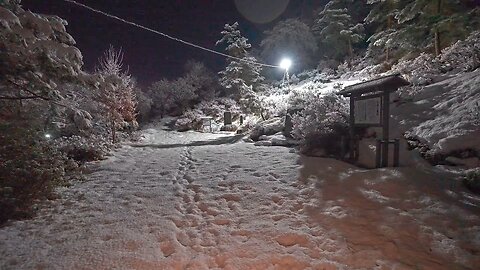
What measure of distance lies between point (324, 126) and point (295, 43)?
1930 cm

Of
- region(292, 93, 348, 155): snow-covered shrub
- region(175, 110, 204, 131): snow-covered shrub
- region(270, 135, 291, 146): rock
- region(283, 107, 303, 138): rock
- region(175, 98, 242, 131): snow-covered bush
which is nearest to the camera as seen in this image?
region(292, 93, 348, 155): snow-covered shrub

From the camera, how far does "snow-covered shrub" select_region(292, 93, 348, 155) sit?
732 centimetres

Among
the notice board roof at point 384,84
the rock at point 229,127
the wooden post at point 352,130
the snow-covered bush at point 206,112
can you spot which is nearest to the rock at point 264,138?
the wooden post at point 352,130

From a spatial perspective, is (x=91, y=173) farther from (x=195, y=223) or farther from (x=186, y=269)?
(x=186, y=269)

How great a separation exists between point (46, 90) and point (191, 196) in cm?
294

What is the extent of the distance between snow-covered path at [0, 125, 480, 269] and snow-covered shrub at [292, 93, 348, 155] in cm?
125

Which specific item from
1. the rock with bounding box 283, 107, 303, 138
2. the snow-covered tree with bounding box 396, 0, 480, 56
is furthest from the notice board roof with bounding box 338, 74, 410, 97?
the snow-covered tree with bounding box 396, 0, 480, 56

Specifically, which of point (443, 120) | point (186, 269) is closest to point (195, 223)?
point (186, 269)

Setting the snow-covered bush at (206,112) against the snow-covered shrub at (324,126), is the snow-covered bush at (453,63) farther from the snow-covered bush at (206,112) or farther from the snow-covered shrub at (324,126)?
the snow-covered bush at (206,112)

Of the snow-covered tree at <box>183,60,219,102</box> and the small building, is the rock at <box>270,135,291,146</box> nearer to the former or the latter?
the small building

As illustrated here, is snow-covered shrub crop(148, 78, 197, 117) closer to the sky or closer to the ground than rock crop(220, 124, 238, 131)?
closer to the sky

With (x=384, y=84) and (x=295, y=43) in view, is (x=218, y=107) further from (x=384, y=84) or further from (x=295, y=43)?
Result: (x=384, y=84)

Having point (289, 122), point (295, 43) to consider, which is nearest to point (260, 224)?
point (289, 122)

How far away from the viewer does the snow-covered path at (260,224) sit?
3.02m
